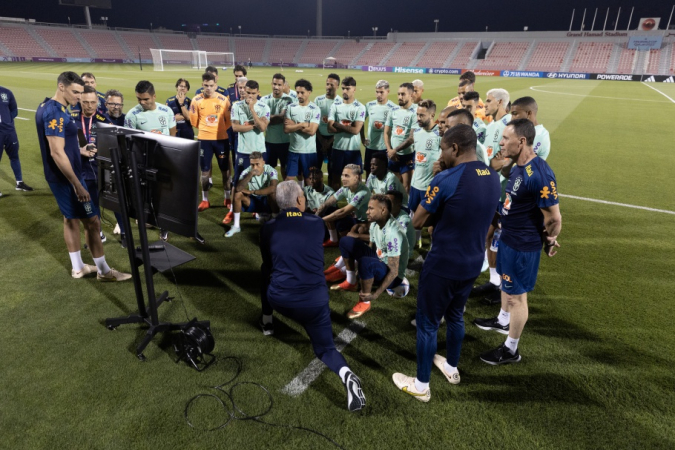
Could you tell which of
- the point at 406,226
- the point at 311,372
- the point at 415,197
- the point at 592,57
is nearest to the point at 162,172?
the point at 311,372

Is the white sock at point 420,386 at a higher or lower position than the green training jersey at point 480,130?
lower

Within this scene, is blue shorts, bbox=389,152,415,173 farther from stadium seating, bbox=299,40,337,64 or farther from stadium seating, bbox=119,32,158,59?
stadium seating, bbox=299,40,337,64

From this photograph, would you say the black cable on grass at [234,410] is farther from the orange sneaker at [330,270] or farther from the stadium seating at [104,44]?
the stadium seating at [104,44]

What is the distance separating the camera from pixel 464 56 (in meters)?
65.0

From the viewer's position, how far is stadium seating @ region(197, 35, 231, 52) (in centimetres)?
7494

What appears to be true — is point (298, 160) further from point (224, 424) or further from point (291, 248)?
point (224, 424)

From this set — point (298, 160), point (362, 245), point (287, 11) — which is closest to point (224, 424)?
point (362, 245)

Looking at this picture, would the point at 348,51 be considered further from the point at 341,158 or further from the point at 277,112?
the point at 341,158

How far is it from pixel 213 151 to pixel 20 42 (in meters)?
68.6

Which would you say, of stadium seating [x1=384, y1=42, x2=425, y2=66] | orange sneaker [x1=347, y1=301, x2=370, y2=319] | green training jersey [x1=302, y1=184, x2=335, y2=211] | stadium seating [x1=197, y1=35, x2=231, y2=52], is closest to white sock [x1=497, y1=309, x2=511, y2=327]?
orange sneaker [x1=347, y1=301, x2=370, y2=319]

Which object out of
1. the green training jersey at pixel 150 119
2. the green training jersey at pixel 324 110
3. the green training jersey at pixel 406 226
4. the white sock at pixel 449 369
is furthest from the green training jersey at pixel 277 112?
the white sock at pixel 449 369

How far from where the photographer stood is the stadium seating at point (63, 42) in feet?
195

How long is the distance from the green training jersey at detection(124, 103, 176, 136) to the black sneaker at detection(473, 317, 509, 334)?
5.61m

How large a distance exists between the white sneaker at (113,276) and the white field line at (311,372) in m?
3.02
